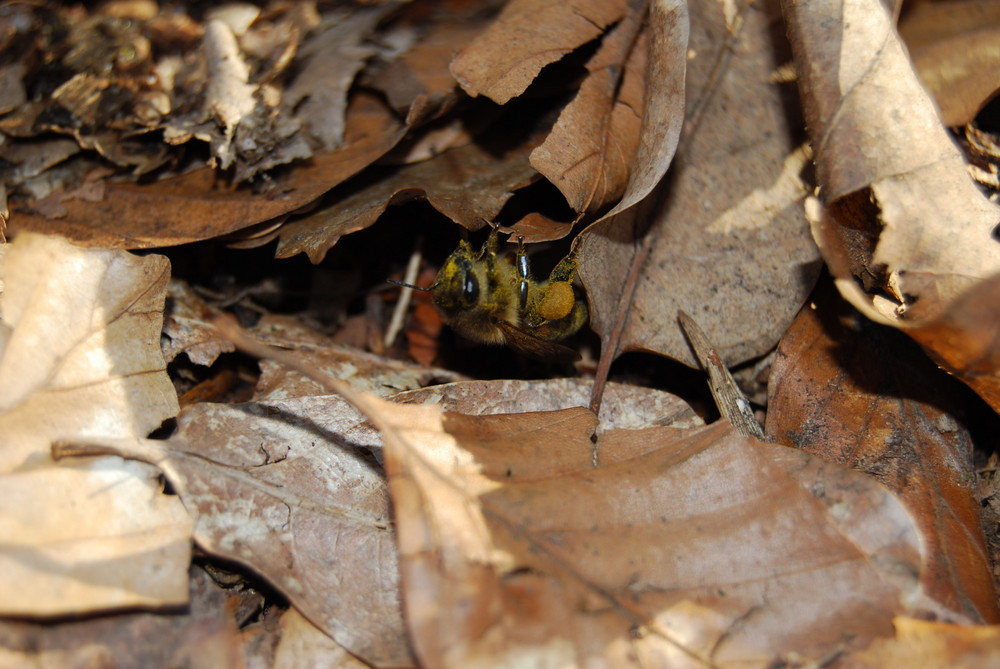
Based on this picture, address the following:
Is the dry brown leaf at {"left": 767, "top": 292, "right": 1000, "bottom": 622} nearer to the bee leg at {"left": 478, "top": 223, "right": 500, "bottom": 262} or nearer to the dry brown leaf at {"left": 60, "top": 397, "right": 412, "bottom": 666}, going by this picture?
the bee leg at {"left": 478, "top": 223, "right": 500, "bottom": 262}

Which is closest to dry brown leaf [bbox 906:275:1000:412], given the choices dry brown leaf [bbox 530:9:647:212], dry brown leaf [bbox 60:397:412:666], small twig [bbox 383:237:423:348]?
dry brown leaf [bbox 530:9:647:212]

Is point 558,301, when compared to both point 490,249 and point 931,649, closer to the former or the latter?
point 490,249

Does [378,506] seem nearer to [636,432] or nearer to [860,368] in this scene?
[636,432]

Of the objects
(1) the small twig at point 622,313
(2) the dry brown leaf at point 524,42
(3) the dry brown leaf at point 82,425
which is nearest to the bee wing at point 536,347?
(1) the small twig at point 622,313

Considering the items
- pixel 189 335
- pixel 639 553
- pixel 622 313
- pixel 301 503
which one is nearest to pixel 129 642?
pixel 301 503

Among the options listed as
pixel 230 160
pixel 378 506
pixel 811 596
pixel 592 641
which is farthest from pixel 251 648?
pixel 230 160

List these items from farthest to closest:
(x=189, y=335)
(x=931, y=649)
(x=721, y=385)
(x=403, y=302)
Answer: (x=403, y=302) → (x=189, y=335) → (x=721, y=385) → (x=931, y=649)
